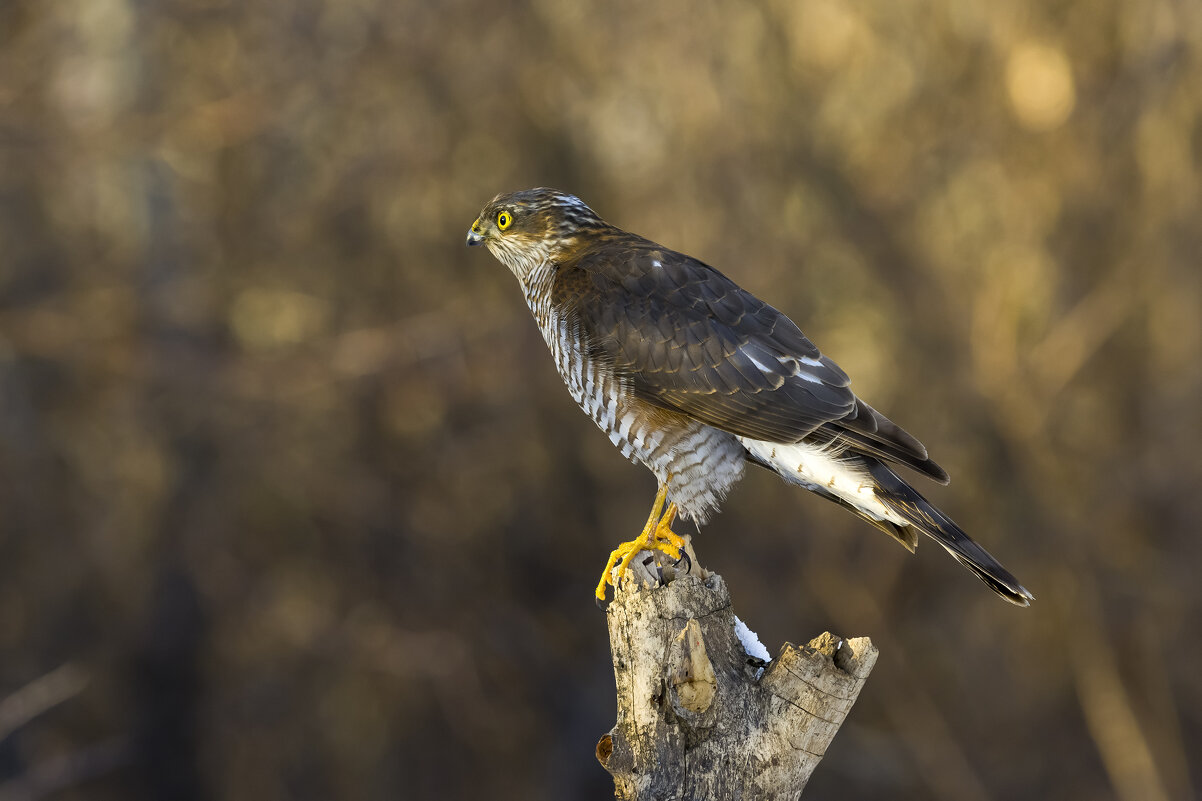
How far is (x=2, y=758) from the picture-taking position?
9281 mm

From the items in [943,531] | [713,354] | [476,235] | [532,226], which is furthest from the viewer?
[476,235]

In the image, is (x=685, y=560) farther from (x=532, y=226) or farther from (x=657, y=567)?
(x=532, y=226)

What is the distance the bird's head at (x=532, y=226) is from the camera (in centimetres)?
420

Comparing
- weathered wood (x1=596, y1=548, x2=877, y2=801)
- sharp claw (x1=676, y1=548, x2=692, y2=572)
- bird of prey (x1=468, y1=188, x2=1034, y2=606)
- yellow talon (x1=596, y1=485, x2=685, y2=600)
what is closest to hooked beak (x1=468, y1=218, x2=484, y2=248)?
bird of prey (x1=468, y1=188, x2=1034, y2=606)

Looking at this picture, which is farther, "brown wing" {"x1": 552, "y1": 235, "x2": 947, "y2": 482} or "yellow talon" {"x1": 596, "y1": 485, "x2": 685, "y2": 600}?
"yellow talon" {"x1": 596, "y1": 485, "x2": 685, "y2": 600}

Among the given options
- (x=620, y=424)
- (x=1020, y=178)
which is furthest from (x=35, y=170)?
(x=1020, y=178)

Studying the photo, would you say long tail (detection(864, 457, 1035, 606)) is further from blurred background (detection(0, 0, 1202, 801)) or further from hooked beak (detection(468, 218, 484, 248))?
blurred background (detection(0, 0, 1202, 801))

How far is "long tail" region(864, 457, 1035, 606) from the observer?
3.31m

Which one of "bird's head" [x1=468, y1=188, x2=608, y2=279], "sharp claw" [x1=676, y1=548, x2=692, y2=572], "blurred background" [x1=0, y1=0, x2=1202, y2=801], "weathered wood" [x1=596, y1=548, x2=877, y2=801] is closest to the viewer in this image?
"weathered wood" [x1=596, y1=548, x2=877, y2=801]

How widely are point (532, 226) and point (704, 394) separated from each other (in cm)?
100

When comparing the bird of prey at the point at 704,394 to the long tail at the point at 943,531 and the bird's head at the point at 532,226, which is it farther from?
the bird's head at the point at 532,226

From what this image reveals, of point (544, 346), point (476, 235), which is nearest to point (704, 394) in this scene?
point (476, 235)

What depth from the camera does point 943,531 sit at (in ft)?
11.2

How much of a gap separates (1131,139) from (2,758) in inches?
378
